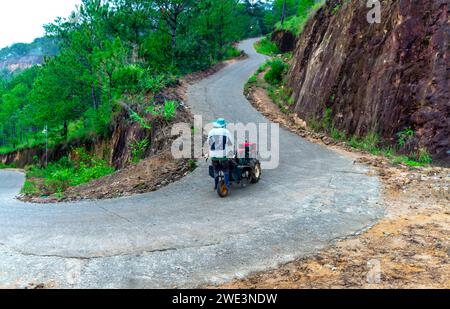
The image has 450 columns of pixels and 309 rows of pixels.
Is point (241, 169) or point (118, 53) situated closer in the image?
point (241, 169)

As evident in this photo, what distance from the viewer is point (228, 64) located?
4109cm

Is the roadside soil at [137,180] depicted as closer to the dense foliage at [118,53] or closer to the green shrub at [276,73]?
the dense foliage at [118,53]

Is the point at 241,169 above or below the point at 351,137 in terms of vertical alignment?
below

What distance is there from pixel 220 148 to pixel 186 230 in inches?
114

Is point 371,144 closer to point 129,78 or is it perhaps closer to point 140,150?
point 140,150

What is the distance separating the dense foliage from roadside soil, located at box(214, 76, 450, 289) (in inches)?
590

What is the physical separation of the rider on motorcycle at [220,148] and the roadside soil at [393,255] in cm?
393

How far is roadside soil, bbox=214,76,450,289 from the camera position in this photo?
5.45m

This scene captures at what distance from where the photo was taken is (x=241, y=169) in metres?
10.6

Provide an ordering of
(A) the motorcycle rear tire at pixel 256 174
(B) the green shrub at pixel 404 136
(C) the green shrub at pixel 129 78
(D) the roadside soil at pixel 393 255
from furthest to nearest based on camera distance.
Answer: (C) the green shrub at pixel 129 78
(B) the green shrub at pixel 404 136
(A) the motorcycle rear tire at pixel 256 174
(D) the roadside soil at pixel 393 255

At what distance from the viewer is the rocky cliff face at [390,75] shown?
12.6m

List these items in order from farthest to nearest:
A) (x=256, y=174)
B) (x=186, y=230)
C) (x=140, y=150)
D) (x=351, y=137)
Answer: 1. (x=140, y=150)
2. (x=351, y=137)
3. (x=256, y=174)
4. (x=186, y=230)

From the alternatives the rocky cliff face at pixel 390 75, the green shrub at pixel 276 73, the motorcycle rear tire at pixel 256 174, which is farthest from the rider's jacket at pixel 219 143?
the green shrub at pixel 276 73

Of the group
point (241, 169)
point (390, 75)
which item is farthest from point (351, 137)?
point (241, 169)
